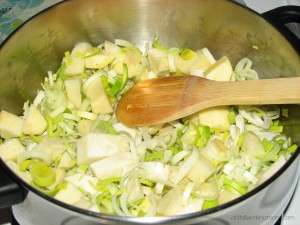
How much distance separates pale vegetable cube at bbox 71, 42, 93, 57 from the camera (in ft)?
5.18

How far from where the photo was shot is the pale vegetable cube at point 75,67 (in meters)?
1.56

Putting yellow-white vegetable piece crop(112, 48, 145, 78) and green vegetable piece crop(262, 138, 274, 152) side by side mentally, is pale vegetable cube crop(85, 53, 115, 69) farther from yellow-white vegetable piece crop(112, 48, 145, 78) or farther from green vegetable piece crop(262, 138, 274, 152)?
green vegetable piece crop(262, 138, 274, 152)

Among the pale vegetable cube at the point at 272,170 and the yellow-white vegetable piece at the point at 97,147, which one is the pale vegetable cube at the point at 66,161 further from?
the pale vegetable cube at the point at 272,170

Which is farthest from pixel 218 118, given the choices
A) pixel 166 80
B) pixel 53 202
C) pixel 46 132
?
pixel 53 202

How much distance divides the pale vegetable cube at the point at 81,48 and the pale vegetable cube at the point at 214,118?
496 millimetres

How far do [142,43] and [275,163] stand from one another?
723 millimetres

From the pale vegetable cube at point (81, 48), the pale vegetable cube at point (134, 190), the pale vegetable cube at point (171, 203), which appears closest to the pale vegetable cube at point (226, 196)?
the pale vegetable cube at point (171, 203)

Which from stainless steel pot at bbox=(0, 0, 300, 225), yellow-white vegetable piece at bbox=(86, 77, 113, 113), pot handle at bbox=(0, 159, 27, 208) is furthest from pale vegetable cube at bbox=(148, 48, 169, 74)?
pot handle at bbox=(0, 159, 27, 208)

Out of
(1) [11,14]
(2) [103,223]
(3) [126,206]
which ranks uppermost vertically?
(1) [11,14]

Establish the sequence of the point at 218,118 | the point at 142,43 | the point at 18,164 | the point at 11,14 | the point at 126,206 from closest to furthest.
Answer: the point at 126,206 < the point at 18,164 < the point at 218,118 < the point at 142,43 < the point at 11,14

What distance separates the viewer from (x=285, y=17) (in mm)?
1396

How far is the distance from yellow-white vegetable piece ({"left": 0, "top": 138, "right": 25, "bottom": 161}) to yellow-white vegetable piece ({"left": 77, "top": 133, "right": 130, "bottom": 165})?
0.18m

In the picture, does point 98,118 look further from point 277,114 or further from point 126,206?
point 277,114

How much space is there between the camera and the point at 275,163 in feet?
4.20
